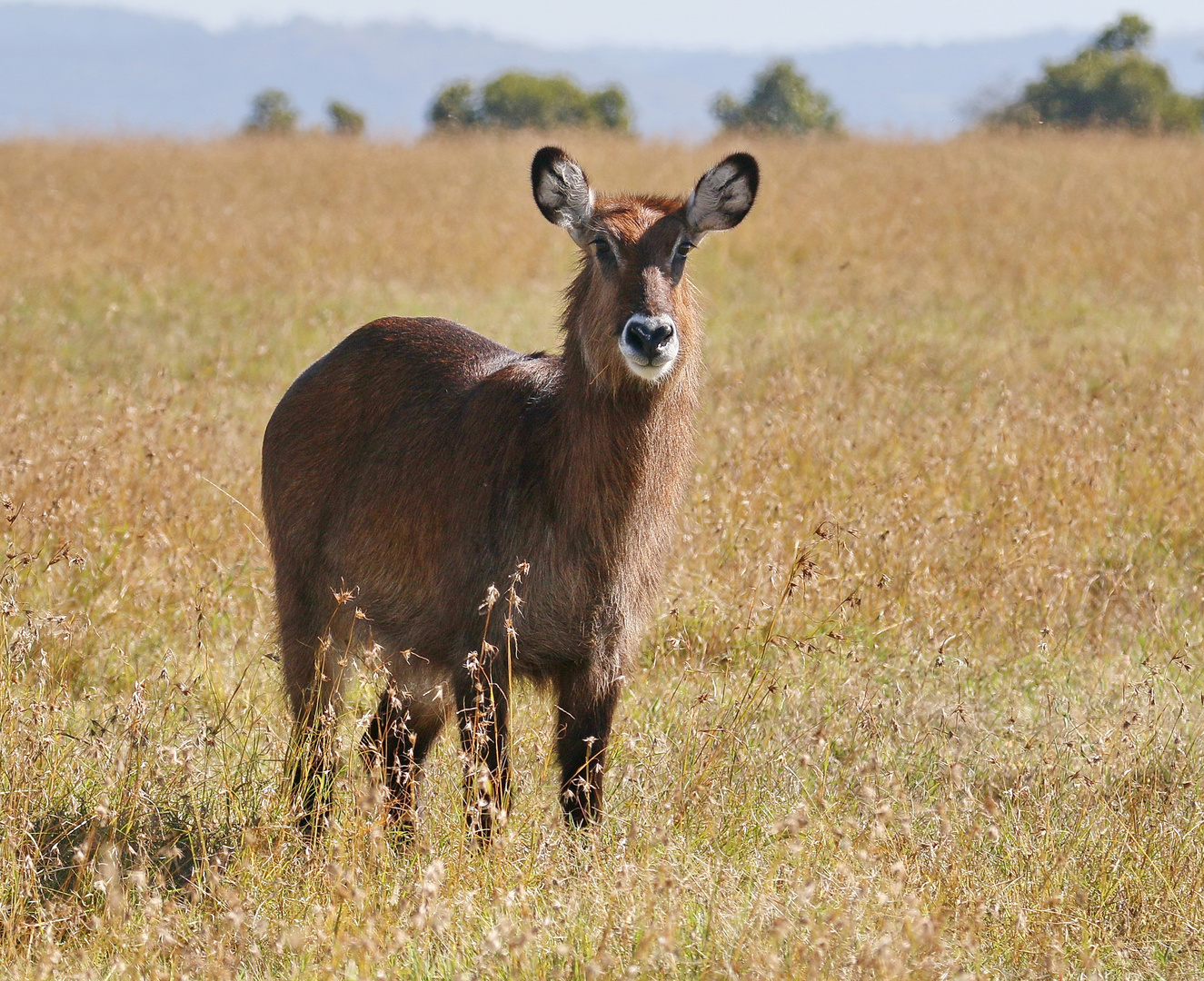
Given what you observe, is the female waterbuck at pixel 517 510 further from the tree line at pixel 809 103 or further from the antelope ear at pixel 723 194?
the tree line at pixel 809 103

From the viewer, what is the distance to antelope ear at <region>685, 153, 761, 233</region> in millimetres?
3680

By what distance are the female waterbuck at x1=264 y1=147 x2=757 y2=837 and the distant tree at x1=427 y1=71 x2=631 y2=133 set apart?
26607mm

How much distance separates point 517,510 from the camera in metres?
3.46

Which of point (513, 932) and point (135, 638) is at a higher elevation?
point (513, 932)

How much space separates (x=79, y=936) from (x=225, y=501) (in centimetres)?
279

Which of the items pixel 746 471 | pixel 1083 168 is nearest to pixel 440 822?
pixel 746 471

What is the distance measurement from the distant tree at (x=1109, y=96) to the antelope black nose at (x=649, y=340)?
19.4 metres

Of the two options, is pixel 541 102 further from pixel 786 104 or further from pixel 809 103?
pixel 809 103

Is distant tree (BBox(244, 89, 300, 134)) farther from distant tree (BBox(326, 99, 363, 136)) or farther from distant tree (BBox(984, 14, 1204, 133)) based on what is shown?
distant tree (BBox(984, 14, 1204, 133))

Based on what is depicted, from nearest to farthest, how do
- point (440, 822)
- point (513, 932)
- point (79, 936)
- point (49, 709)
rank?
point (513, 932) < point (79, 936) < point (440, 822) < point (49, 709)

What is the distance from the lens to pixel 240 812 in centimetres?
344

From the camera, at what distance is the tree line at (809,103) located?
2214cm

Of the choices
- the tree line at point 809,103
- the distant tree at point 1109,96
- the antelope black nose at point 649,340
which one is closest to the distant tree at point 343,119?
the tree line at point 809,103

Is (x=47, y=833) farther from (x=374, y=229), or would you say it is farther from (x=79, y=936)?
(x=374, y=229)
